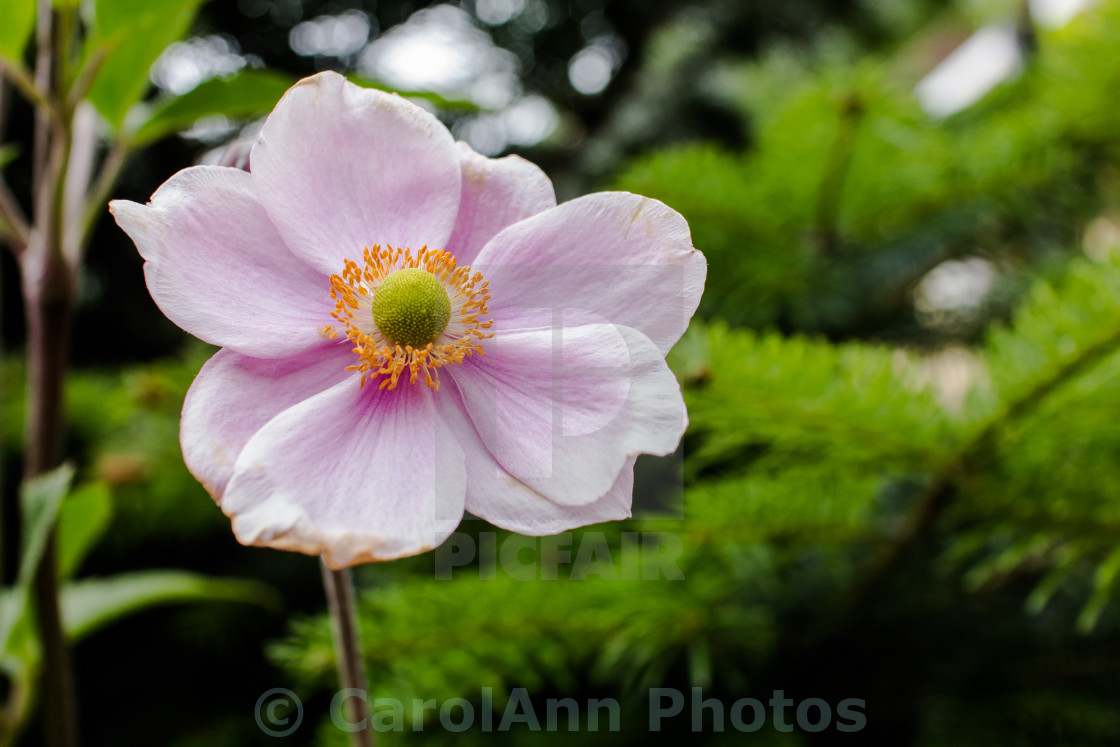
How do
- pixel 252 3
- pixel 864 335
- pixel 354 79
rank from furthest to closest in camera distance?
1. pixel 252 3
2. pixel 864 335
3. pixel 354 79

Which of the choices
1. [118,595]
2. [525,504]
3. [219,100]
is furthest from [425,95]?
[118,595]

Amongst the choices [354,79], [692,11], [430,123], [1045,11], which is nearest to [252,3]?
[692,11]

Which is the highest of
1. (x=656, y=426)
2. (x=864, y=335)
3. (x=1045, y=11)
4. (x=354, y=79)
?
(x=1045, y=11)

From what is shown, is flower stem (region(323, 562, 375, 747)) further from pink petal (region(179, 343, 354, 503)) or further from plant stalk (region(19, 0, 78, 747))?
plant stalk (region(19, 0, 78, 747))

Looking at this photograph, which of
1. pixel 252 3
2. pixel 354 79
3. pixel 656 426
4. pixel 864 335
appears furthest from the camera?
pixel 252 3

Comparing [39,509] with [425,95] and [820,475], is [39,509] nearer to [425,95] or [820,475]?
[425,95]

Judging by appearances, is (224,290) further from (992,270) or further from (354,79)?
(992,270)
